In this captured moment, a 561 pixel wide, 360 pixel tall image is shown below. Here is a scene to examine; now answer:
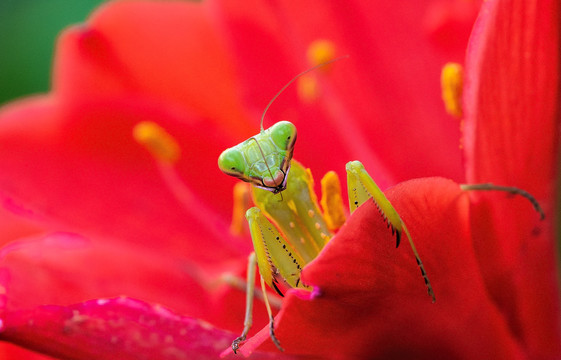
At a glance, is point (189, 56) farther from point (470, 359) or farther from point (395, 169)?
point (470, 359)

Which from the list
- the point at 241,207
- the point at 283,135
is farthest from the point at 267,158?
the point at 241,207

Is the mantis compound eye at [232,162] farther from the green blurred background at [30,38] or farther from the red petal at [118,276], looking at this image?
the green blurred background at [30,38]

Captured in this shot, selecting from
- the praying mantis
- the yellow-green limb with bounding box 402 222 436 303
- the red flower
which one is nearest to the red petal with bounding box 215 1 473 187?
the red flower

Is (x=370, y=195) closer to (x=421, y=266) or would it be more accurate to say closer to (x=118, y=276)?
(x=421, y=266)

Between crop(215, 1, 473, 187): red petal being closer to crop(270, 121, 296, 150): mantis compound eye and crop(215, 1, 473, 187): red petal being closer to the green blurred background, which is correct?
crop(270, 121, 296, 150): mantis compound eye

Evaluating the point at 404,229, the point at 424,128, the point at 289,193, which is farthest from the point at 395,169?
the point at 404,229

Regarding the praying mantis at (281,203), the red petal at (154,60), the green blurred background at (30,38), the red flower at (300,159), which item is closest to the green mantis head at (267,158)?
the praying mantis at (281,203)
